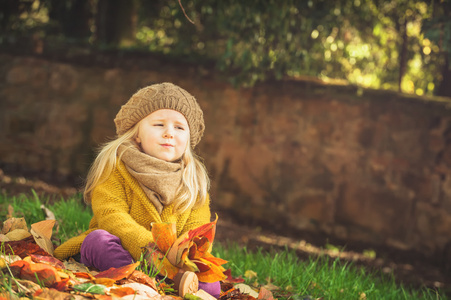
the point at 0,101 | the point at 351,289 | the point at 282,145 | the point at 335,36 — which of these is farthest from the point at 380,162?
the point at 0,101

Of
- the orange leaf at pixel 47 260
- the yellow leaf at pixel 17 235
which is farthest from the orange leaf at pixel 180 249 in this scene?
the yellow leaf at pixel 17 235

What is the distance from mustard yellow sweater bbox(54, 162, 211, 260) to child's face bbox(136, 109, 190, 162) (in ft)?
0.60

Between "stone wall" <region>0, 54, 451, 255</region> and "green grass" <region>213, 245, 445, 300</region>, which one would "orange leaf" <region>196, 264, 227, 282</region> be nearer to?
"green grass" <region>213, 245, 445, 300</region>

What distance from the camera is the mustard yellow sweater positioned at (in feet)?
7.48

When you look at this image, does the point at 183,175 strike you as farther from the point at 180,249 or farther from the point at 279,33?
the point at 279,33

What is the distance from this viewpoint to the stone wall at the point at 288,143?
15.4ft

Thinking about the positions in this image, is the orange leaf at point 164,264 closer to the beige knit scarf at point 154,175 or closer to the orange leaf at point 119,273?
the orange leaf at point 119,273

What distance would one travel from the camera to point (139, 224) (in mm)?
2365

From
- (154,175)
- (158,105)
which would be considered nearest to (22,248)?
(154,175)

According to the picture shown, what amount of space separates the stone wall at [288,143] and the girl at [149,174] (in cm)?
263

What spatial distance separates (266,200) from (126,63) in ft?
7.14

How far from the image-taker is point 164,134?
7.98 ft

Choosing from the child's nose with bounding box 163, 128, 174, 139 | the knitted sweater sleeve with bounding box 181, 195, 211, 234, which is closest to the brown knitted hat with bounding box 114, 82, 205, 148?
the child's nose with bounding box 163, 128, 174, 139

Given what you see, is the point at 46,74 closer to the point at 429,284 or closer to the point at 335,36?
the point at 335,36
